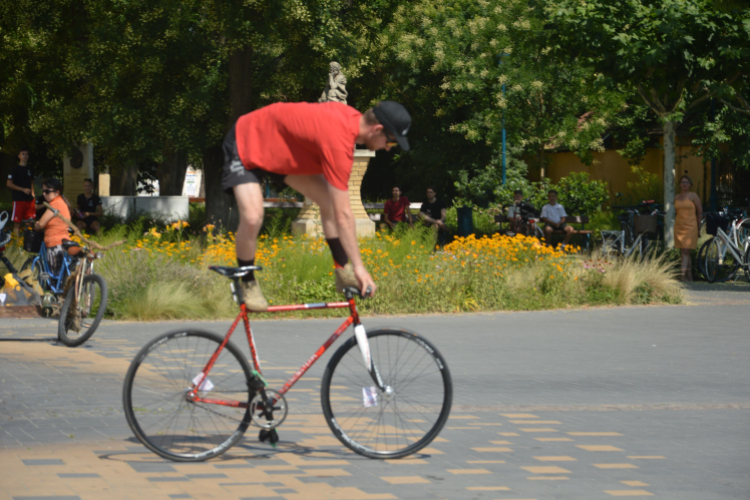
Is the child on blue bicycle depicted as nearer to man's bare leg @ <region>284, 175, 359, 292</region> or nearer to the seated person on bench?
man's bare leg @ <region>284, 175, 359, 292</region>

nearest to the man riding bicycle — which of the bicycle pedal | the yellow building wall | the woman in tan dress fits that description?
the bicycle pedal

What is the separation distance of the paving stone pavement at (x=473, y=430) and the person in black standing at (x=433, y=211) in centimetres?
1090

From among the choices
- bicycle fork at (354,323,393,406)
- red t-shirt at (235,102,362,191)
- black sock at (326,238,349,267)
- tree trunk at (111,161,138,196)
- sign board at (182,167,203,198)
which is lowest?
bicycle fork at (354,323,393,406)

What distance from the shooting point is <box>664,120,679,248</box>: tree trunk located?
20906 millimetres

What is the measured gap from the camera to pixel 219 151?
87.8ft

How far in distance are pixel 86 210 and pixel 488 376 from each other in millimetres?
14211

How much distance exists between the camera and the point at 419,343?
5.58 m

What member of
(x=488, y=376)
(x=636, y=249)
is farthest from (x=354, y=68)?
(x=488, y=376)

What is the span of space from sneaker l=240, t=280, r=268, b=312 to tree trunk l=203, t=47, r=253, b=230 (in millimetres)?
17034

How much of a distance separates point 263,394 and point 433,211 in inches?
681

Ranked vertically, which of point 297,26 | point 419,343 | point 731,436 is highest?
point 297,26

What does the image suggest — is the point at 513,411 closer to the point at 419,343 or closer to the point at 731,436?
the point at 731,436

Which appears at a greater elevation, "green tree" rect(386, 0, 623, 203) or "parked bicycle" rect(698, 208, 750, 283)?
"green tree" rect(386, 0, 623, 203)

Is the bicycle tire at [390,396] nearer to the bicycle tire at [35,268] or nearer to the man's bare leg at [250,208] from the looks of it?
the man's bare leg at [250,208]
